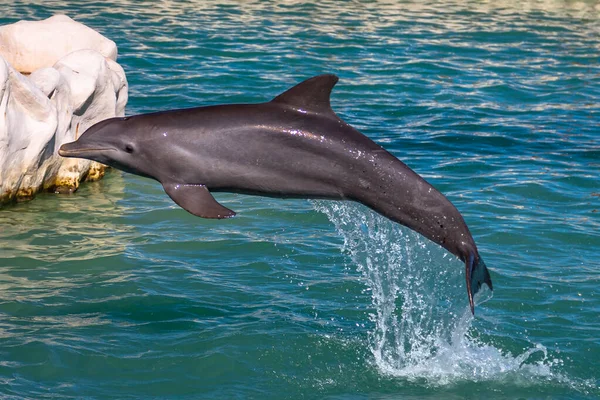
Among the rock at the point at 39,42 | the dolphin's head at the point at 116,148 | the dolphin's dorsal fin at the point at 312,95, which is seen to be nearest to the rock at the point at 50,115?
the rock at the point at 39,42

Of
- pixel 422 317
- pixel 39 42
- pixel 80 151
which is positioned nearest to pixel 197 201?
pixel 80 151

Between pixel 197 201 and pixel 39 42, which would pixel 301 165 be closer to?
pixel 197 201

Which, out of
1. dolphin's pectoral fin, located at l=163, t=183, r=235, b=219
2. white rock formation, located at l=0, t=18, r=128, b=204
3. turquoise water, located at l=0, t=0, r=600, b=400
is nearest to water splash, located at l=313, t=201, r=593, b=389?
turquoise water, located at l=0, t=0, r=600, b=400

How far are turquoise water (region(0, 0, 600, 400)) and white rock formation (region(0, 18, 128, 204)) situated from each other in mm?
273

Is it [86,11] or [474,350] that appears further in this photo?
Answer: [86,11]

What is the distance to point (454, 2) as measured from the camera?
1190 inches

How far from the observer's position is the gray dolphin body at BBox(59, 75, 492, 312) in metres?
6.76

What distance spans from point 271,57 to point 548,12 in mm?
11257

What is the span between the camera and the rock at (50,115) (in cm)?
1059

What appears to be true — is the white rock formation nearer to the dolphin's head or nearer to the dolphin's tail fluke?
the dolphin's head

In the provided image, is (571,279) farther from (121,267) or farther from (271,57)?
(271,57)

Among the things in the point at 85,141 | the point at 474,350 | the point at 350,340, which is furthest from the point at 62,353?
the point at 474,350

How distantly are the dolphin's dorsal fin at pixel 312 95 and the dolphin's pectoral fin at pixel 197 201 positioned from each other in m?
0.81

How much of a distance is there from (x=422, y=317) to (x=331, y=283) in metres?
1.05
